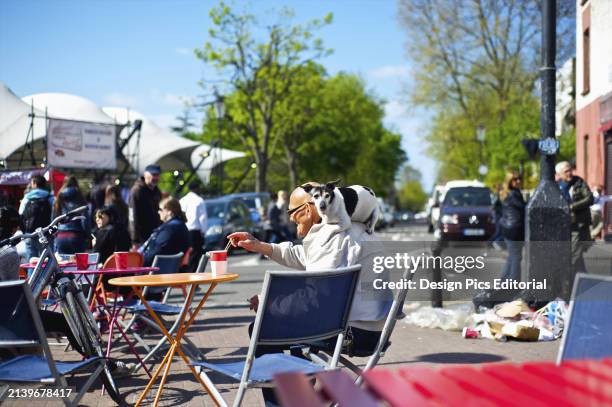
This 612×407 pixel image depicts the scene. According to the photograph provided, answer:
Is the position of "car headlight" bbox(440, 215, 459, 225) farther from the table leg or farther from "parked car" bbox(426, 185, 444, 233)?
the table leg

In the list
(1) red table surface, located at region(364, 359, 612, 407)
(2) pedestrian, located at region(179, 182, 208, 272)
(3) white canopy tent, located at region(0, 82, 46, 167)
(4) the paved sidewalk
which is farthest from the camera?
(3) white canopy tent, located at region(0, 82, 46, 167)

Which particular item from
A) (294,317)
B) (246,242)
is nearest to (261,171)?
(246,242)

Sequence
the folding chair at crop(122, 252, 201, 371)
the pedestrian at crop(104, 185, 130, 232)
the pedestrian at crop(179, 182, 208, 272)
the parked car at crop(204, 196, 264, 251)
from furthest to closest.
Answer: the parked car at crop(204, 196, 264, 251) < the pedestrian at crop(179, 182, 208, 272) < the pedestrian at crop(104, 185, 130, 232) < the folding chair at crop(122, 252, 201, 371)

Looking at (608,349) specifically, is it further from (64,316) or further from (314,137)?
(314,137)

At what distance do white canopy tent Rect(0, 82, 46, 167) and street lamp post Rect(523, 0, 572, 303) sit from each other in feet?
54.6

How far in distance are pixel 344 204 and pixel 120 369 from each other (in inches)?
110

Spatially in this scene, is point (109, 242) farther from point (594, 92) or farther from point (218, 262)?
point (594, 92)

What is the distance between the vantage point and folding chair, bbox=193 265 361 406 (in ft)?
13.1

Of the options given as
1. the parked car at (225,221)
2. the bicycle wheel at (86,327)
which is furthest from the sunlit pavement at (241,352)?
the parked car at (225,221)

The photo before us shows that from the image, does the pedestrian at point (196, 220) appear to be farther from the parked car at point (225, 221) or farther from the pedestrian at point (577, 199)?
the parked car at point (225, 221)

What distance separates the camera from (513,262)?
913 cm

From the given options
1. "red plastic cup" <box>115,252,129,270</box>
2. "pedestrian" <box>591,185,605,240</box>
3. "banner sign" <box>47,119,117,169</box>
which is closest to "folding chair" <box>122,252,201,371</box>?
"red plastic cup" <box>115,252,129,270</box>

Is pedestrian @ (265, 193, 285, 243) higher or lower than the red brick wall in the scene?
lower

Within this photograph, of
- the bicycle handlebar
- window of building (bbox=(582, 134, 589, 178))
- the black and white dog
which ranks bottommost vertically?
the bicycle handlebar
